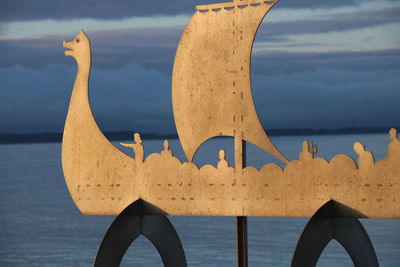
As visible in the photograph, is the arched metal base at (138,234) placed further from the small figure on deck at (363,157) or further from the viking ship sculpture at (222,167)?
the small figure on deck at (363,157)

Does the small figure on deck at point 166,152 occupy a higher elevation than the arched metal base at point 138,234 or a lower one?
higher

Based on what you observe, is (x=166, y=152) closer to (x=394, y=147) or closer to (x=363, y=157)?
(x=363, y=157)

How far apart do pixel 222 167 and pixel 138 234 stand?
4.01 feet

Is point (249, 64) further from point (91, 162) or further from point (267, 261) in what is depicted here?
point (267, 261)

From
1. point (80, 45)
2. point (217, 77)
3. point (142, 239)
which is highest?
point (80, 45)

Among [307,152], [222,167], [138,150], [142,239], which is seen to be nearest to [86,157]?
[138,150]

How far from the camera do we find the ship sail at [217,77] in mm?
8523

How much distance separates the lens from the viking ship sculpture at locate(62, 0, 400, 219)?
26.3 ft

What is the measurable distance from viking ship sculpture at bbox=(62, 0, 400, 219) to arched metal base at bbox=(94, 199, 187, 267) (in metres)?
0.11

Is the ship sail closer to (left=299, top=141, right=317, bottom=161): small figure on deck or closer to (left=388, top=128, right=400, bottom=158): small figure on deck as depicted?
(left=299, top=141, right=317, bottom=161): small figure on deck

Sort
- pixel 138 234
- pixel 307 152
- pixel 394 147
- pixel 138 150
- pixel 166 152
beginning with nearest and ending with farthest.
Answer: pixel 394 147, pixel 307 152, pixel 166 152, pixel 138 150, pixel 138 234

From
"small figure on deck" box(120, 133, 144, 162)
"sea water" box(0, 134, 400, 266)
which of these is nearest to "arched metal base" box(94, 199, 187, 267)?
"small figure on deck" box(120, 133, 144, 162)

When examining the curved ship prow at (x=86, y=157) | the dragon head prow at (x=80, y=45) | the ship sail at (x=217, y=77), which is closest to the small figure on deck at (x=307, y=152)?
the ship sail at (x=217, y=77)

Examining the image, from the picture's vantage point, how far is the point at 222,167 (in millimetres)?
8547
